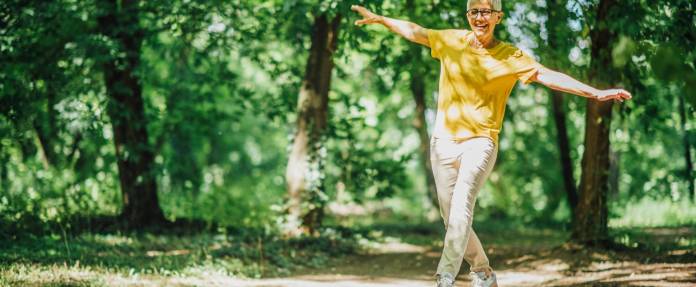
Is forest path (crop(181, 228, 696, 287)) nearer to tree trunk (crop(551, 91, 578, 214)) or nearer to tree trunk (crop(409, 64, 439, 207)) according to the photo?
tree trunk (crop(551, 91, 578, 214))

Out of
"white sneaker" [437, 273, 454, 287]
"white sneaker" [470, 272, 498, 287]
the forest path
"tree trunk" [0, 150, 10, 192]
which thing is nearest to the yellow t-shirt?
"white sneaker" [437, 273, 454, 287]

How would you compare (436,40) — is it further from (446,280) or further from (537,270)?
(537,270)

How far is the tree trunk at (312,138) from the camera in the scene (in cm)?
934

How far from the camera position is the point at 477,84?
15.2 feet

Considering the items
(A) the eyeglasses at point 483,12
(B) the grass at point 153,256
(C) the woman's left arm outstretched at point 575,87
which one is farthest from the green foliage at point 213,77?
(A) the eyeglasses at point 483,12

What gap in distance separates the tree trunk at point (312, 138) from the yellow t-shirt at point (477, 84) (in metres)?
4.65

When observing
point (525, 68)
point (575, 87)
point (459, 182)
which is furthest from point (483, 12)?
point (459, 182)

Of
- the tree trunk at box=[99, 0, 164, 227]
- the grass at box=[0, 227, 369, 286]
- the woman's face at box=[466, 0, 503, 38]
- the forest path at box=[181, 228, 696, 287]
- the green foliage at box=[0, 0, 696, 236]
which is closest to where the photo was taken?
the woman's face at box=[466, 0, 503, 38]

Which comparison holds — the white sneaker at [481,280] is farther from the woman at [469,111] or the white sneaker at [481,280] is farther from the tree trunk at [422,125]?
the tree trunk at [422,125]

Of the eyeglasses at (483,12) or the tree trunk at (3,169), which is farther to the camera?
the tree trunk at (3,169)

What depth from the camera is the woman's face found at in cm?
470

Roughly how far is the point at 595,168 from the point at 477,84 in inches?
138

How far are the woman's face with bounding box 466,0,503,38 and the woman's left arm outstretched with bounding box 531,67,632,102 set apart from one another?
49 cm

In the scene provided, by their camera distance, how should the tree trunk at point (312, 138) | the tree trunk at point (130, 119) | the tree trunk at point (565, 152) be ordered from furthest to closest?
the tree trunk at point (565, 152) → the tree trunk at point (130, 119) → the tree trunk at point (312, 138)
